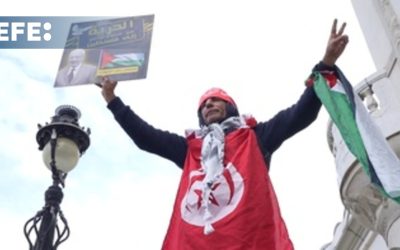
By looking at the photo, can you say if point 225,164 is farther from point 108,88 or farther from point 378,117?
point 378,117

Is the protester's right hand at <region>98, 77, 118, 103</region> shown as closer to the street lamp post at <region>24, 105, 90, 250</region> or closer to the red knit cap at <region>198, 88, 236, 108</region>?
the red knit cap at <region>198, 88, 236, 108</region>

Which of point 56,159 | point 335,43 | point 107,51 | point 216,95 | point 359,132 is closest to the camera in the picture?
point 335,43

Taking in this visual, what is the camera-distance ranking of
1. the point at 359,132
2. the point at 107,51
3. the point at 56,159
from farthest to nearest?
the point at 56,159 < the point at 107,51 < the point at 359,132

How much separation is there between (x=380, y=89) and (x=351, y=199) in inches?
59.3

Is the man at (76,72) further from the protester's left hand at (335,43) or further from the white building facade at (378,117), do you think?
the white building facade at (378,117)

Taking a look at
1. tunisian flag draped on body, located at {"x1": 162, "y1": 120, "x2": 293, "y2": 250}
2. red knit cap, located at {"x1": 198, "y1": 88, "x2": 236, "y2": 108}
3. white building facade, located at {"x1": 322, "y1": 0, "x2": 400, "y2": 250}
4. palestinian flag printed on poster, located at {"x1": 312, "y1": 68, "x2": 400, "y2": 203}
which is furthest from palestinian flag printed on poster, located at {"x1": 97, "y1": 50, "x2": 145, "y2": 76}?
white building facade, located at {"x1": 322, "y1": 0, "x2": 400, "y2": 250}

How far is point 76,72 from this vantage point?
4.20 meters

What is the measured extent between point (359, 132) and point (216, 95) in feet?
2.84

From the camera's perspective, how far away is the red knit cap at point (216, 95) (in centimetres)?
416

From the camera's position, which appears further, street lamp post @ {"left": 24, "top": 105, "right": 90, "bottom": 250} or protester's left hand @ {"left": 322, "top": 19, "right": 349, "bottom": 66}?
street lamp post @ {"left": 24, "top": 105, "right": 90, "bottom": 250}

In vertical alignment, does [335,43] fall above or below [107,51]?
below

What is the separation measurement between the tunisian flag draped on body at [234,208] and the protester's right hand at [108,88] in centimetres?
65

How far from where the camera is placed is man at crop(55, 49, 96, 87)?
4.15 m

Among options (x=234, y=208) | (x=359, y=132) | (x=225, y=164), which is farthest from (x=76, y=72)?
(x=359, y=132)
